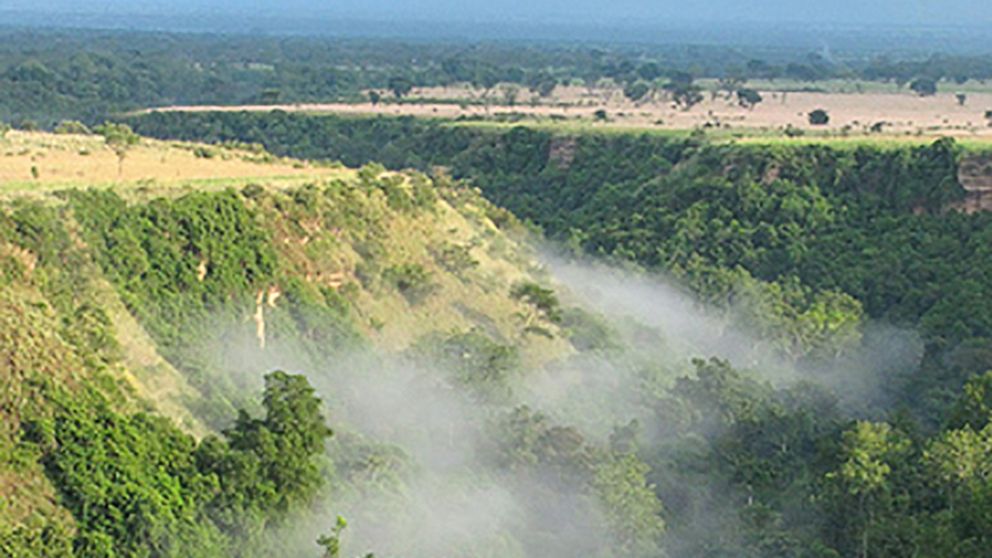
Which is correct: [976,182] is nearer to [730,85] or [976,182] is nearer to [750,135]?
[750,135]

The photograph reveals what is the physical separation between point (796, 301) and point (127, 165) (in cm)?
2638

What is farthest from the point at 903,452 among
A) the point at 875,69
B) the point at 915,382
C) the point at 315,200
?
the point at 875,69

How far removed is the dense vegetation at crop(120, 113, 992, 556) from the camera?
123ft

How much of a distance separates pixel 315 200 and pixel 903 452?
718 inches

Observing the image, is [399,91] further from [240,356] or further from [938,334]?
[240,356]

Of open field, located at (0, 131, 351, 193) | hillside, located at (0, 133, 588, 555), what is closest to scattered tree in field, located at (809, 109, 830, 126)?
hillside, located at (0, 133, 588, 555)

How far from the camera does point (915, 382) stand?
173 ft

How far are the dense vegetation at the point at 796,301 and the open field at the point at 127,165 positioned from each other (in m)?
14.5

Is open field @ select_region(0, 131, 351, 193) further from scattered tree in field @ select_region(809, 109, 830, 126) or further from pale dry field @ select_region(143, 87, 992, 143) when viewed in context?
scattered tree in field @ select_region(809, 109, 830, 126)

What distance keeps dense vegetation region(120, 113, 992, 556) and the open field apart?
1445cm

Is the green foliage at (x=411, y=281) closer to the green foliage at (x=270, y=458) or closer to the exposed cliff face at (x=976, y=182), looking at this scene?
the green foliage at (x=270, y=458)

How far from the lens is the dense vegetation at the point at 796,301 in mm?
37562

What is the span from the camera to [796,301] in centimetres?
5906

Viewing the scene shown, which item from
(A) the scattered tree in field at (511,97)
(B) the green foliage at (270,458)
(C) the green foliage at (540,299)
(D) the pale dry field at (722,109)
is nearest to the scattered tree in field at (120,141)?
(C) the green foliage at (540,299)
